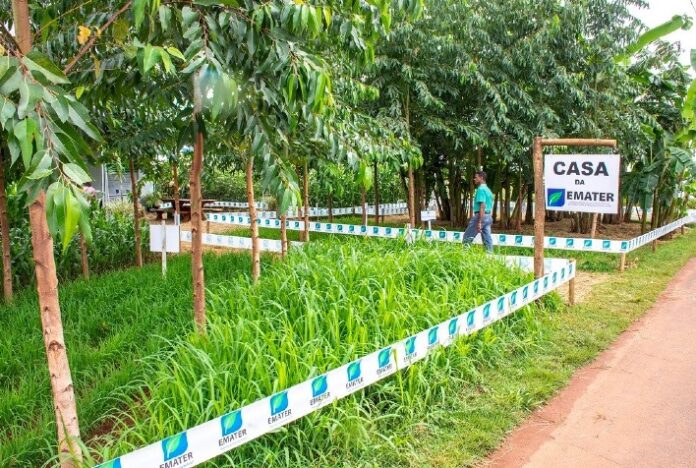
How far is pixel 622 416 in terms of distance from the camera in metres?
3.93

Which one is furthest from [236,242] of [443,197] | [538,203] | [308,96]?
[308,96]

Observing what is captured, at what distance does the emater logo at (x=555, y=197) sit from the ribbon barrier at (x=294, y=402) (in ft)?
6.90

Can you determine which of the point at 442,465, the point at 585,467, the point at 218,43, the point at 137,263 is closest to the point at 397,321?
the point at 442,465

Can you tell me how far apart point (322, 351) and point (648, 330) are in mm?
3882

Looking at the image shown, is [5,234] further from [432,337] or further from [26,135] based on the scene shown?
[26,135]

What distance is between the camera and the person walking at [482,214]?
8945 millimetres

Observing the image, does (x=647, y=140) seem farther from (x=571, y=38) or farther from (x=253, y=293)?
(x=253, y=293)

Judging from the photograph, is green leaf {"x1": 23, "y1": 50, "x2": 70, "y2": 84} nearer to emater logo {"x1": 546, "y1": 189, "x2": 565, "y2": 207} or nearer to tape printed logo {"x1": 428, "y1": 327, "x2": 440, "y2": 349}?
tape printed logo {"x1": 428, "y1": 327, "x2": 440, "y2": 349}

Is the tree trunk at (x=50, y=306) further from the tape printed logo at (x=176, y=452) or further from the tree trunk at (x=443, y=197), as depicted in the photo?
the tree trunk at (x=443, y=197)

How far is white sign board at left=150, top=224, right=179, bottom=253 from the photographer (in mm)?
6996

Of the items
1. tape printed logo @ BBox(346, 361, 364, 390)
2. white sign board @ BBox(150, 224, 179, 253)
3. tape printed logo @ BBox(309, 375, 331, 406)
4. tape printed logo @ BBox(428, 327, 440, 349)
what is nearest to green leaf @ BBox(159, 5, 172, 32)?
tape printed logo @ BBox(309, 375, 331, 406)

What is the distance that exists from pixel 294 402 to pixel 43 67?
2.09 meters

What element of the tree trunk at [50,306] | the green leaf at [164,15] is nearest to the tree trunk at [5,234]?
the tree trunk at [50,306]

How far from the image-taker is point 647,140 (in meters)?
11.7
